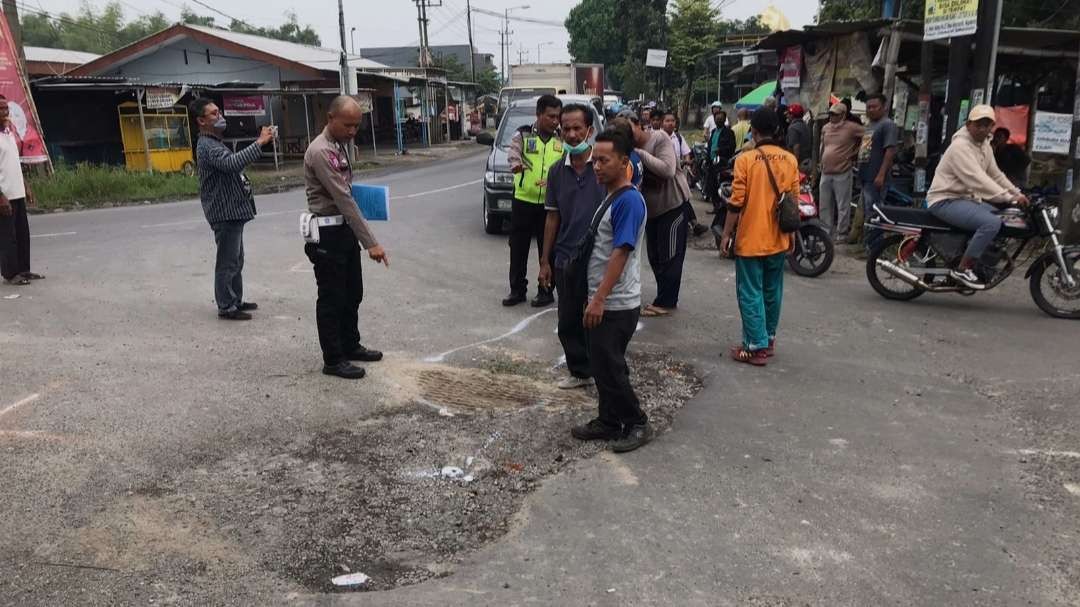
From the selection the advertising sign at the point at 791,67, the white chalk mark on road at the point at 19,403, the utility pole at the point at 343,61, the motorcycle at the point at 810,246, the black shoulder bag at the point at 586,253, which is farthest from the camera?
the utility pole at the point at 343,61

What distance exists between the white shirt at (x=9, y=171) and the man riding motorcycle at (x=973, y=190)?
8412mm

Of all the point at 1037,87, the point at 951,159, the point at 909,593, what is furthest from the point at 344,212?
the point at 1037,87

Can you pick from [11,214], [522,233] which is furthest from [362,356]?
[11,214]

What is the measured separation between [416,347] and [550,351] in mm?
1015

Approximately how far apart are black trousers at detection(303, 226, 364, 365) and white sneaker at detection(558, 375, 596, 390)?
149 centimetres

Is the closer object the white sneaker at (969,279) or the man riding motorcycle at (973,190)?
the man riding motorcycle at (973,190)

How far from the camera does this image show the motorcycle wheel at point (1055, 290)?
674 cm

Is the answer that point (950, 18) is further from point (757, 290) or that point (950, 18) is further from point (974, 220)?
point (757, 290)

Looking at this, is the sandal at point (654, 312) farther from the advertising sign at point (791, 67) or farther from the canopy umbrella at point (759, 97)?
the canopy umbrella at point (759, 97)

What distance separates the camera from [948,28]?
8688 mm

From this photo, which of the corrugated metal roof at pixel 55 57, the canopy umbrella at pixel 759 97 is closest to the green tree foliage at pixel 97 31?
the corrugated metal roof at pixel 55 57

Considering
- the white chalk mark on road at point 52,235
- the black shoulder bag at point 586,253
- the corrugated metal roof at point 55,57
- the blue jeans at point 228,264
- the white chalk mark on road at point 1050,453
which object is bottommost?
the white chalk mark on road at point 1050,453

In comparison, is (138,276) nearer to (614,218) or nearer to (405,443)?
(405,443)

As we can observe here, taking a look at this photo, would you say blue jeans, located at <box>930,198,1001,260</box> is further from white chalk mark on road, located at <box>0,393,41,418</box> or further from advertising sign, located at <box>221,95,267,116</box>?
advertising sign, located at <box>221,95,267,116</box>
